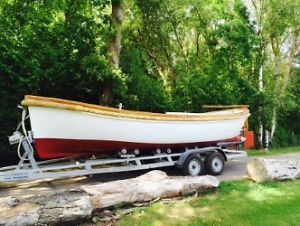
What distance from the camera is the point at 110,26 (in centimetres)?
1184

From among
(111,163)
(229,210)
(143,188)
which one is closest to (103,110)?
(111,163)

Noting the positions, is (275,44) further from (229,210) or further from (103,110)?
(229,210)

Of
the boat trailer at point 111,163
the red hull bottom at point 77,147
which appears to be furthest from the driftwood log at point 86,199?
the red hull bottom at point 77,147

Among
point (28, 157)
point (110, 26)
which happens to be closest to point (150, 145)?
point (28, 157)

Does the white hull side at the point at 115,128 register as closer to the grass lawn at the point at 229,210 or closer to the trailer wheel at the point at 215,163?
the trailer wheel at the point at 215,163

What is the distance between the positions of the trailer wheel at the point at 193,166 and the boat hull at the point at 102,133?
48 centimetres

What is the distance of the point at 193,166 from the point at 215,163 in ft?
2.27

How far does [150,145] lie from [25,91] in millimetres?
4039

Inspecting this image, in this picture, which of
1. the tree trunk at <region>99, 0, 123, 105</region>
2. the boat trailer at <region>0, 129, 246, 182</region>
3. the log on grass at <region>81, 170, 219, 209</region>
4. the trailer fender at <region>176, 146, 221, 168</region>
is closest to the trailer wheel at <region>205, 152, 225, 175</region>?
the boat trailer at <region>0, 129, 246, 182</region>

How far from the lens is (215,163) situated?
9.49 meters

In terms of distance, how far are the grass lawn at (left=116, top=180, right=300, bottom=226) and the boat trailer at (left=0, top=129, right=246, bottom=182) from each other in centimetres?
171

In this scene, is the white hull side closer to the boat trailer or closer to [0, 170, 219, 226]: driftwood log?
the boat trailer

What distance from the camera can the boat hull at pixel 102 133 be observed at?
24.6 feet

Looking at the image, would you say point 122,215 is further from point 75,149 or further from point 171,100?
point 171,100
